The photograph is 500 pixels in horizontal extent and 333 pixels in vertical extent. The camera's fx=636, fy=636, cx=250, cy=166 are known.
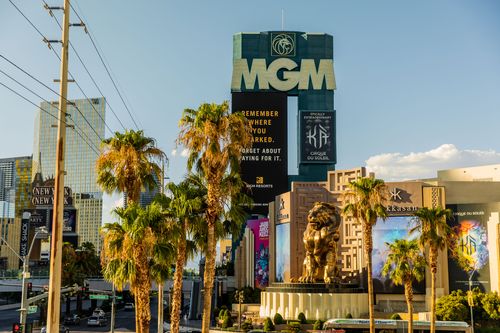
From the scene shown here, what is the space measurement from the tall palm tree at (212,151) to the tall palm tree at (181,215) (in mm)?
870

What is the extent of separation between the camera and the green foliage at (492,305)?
68.9 m

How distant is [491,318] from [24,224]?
85.6m

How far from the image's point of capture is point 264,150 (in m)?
120

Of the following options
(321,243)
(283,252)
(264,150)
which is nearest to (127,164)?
(321,243)

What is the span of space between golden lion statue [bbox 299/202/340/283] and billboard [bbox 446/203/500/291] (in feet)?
48.3

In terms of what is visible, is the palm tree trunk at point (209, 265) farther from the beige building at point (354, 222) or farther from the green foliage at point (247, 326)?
the beige building at point (354, 222)

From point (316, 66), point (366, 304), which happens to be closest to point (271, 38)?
point (316, 66)

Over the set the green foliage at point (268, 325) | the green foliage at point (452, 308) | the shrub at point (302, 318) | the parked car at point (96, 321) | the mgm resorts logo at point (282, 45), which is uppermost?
the mgm resorts logo at point (282, 45)

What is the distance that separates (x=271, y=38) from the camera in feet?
446

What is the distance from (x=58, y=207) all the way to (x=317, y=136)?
10111 centimetres

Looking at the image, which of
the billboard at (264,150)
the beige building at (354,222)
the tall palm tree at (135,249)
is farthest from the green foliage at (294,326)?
the billboard at (264,150)

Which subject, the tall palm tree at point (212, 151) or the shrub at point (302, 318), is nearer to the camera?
the tall palm tree at point (212, 151)

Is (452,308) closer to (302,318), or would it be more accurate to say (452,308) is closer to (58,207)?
(302,318)

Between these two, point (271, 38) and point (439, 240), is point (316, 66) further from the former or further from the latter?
point (439, 240)
